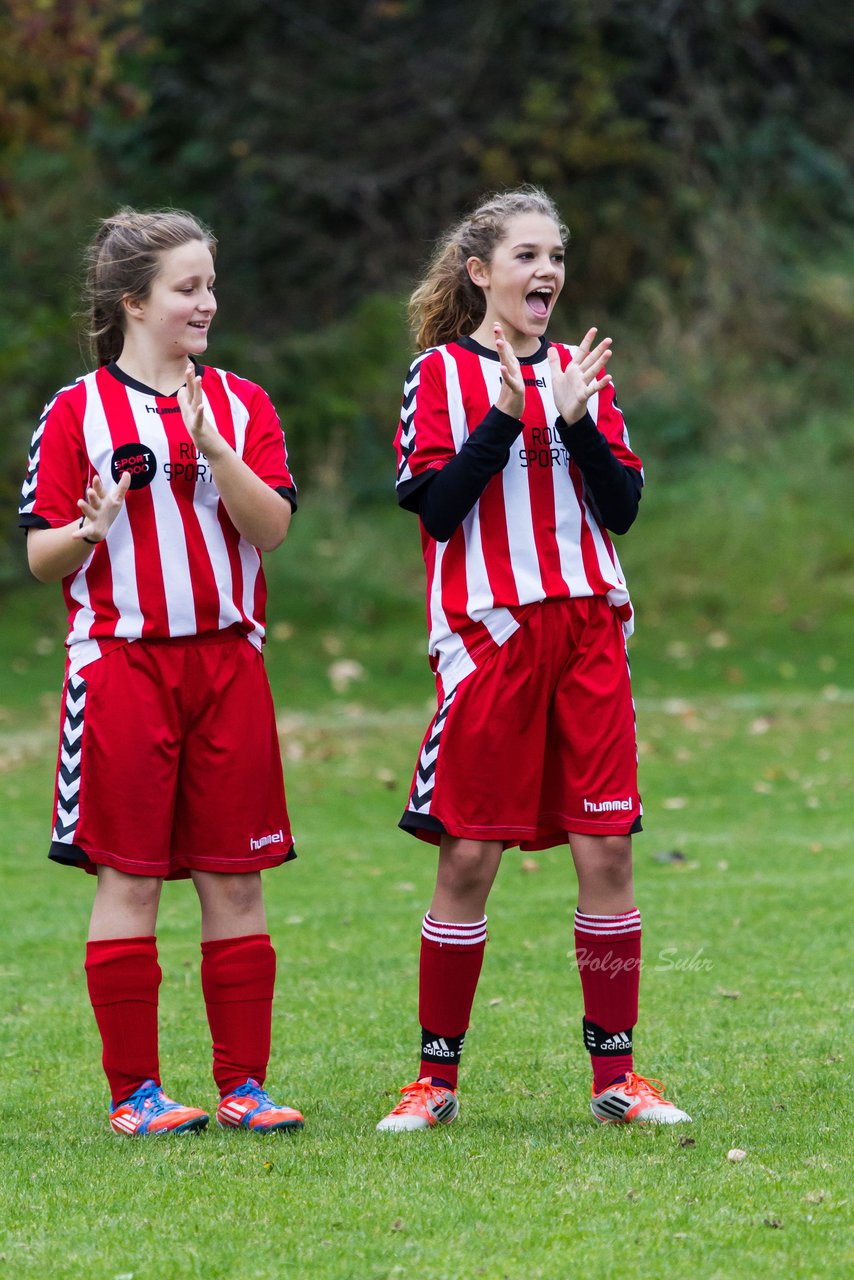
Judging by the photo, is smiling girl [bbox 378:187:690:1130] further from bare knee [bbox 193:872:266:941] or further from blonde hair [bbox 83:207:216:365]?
blonde hair [bbox 83:207:216:365]

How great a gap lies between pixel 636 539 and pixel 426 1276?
14436mm

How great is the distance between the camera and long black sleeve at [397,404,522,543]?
3891 millimetres

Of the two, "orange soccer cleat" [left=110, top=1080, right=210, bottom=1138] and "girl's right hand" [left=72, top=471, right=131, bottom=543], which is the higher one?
"girl's right hand" [left=72, top=471, right=131, bottom=543]

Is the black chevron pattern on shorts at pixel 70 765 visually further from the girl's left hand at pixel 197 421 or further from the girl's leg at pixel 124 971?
the girl's left hand at pixel 197 421

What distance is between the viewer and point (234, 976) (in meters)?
4.04

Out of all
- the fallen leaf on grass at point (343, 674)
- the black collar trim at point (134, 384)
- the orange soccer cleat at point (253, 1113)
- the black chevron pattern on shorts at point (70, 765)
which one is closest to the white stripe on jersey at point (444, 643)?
the black collar trim at point (134, 384)

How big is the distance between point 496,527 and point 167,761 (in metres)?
0.91

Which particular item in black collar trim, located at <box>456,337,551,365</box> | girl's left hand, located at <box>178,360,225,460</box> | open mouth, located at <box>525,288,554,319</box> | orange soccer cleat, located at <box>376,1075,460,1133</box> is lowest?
orange soccer cleat, located at <box>376,1075,460,1133</box>

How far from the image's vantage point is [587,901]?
13.4 feet

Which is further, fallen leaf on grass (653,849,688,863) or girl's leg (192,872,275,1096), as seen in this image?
fallen leaf on grass (653,849,688,863)

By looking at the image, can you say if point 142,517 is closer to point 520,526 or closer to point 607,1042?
point 520,526

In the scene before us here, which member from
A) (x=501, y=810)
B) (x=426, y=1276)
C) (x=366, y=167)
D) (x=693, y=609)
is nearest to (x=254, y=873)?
(x=501, y=810)

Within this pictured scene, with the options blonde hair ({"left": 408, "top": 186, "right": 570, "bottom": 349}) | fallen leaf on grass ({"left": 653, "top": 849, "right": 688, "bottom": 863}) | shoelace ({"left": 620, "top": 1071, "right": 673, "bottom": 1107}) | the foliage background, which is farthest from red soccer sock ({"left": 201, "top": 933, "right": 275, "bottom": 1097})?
the foliage background

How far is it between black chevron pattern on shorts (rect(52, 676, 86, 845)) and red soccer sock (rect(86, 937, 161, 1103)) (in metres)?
0.27
